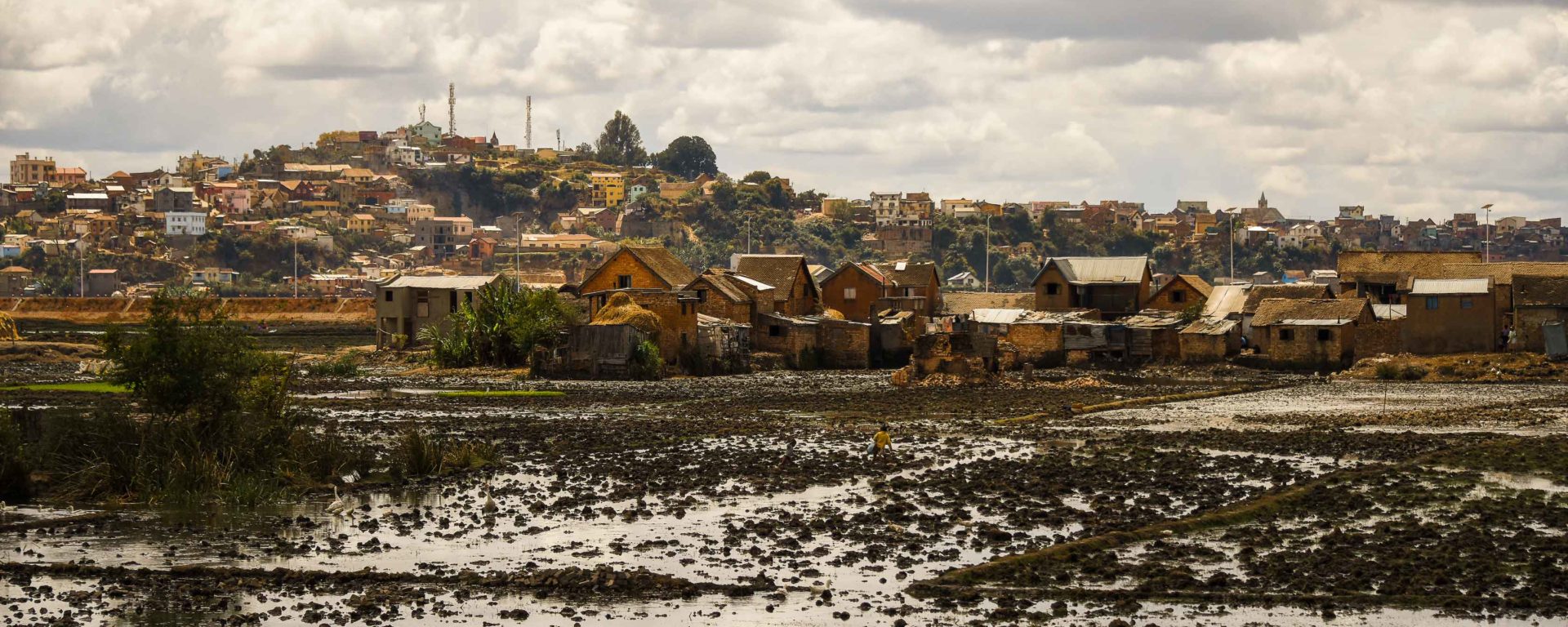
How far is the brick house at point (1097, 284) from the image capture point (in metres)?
86.4

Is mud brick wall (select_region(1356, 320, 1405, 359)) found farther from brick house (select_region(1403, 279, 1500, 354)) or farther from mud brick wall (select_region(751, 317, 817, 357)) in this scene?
mud brick wall (select_region(751, 317, 817, 357))

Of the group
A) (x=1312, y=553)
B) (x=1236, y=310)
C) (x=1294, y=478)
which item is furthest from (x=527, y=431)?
(x=1236, y=310)

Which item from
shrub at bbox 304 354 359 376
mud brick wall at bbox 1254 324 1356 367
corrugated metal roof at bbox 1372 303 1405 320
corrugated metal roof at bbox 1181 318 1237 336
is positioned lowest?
shrub at bbox 304 354 359 376

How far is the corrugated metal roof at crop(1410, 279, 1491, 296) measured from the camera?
66.6m

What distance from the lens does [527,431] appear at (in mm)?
40312

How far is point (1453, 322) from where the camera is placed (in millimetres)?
66375

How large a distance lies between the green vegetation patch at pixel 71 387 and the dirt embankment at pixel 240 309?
68.8 meters

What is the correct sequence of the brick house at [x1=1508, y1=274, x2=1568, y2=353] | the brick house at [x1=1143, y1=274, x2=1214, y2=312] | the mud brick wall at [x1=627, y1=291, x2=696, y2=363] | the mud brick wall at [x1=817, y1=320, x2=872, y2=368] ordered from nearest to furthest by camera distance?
1. the mud brick wall at [x1=627, y1=291, x2=696, y2=363]
2. the brick house at [x1=1508, y1=274, x2=1568, y2=353]
3. the mud brick wall at [x1=817, y1=320, x2=872, y2=368]
4. the brick house at [x1=1143, y1=274, x2=1214, y2=312]

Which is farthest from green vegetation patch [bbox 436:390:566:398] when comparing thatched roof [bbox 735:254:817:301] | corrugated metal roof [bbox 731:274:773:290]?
thatched roof [bbox 735:254:817:301]

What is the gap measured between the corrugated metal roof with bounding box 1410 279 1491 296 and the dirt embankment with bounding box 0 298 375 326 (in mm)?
76643

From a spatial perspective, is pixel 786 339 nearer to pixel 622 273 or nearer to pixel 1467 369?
pixel 622 273

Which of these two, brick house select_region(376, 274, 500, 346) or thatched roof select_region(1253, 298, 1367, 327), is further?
brick house select_region(376, 274, 500, 346)

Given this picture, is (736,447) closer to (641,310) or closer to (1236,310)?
(641,310)

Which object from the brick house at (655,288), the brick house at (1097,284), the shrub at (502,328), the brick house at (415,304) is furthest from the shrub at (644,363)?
the brick house at (1097,284)
